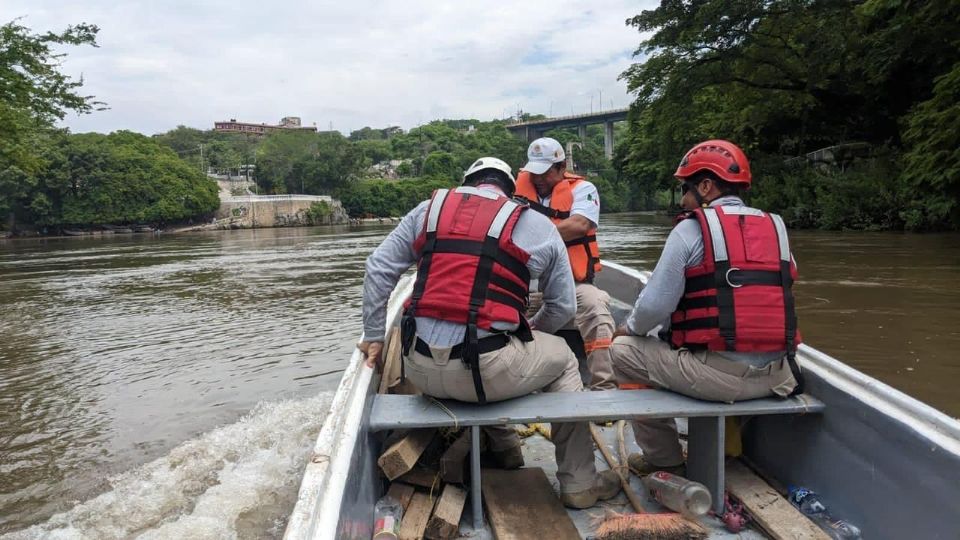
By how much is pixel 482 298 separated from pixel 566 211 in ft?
5.48

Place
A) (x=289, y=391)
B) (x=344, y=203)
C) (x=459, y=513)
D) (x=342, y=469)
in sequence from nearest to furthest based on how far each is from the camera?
(x=342, y=469)
(x=459, y=513)
(x=289, y=391)
(x=344, y=203)

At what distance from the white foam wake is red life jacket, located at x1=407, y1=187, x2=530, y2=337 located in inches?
85.0

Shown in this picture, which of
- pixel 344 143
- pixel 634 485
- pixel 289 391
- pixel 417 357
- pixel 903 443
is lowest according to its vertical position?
pixel 289 391

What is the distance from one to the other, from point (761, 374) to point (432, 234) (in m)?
1.40

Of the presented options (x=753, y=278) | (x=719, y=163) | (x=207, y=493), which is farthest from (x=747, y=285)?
(x=207, y=493)

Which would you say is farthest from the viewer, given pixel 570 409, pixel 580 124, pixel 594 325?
pixel 580 124

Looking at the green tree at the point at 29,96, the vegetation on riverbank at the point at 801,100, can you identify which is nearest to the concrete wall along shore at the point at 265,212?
the vegetation on riverbank at the point at 801,100

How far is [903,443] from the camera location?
2.17m

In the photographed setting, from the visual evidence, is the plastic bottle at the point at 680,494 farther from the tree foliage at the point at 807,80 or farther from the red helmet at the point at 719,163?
the tree foliage at the point at 807,80

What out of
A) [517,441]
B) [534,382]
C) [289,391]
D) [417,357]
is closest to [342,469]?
[417,357]

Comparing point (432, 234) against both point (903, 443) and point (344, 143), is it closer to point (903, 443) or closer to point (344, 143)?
point (903, 443)

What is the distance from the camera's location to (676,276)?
256 cm

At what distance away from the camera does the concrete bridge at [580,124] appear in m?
112

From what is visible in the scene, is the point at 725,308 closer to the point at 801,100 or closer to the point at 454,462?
the point at 454,462
